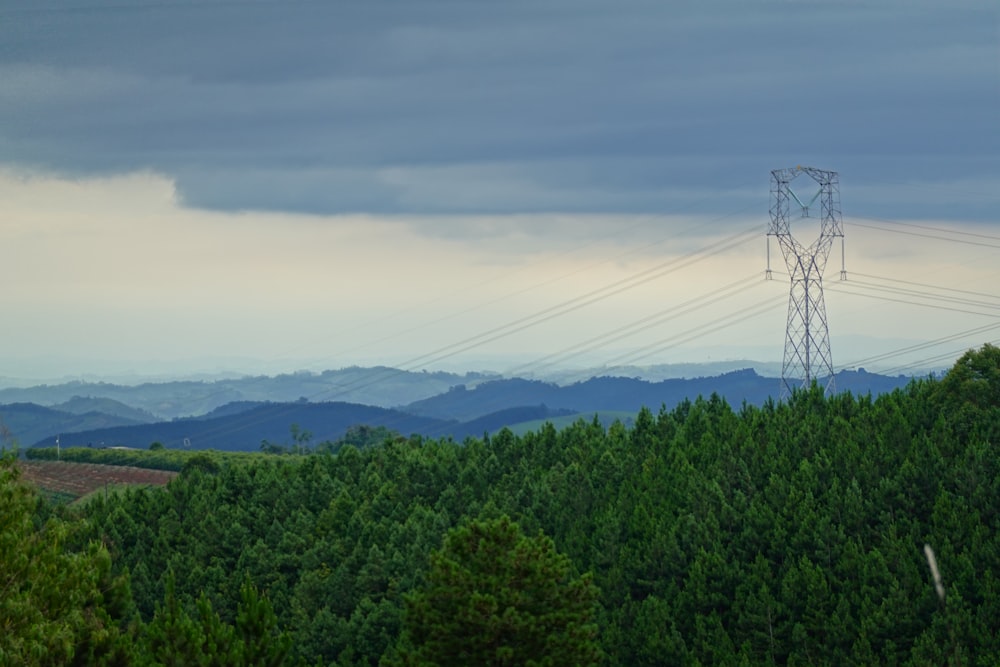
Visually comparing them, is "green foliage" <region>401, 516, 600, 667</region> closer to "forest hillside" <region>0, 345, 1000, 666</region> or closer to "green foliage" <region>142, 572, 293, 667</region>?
"forest hillside" <region>0, 345, 1000, 666</region>

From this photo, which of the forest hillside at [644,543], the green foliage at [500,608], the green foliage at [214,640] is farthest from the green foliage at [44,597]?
the green foliage at [500,608]

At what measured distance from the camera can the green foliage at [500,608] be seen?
64.4 metres

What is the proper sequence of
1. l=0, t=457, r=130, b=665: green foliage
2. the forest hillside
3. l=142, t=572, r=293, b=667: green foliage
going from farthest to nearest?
the forest hillside
l=142, t=572, r=293, b=667: green foliage
l=0, t=457, r=130, b=665: green foliage

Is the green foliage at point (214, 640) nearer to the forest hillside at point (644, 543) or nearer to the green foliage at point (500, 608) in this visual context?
the forest hillside at point (644, 543)

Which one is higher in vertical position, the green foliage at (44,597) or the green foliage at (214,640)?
the green foliage at (44,597)

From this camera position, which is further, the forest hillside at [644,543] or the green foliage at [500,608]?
the forest hillside at [644,543]

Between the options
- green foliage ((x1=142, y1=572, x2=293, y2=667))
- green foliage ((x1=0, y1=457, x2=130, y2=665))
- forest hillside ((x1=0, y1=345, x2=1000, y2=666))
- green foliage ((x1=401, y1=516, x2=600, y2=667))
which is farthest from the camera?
forest hillside ((x1=0, y1=345, x2=1000, y2=666))

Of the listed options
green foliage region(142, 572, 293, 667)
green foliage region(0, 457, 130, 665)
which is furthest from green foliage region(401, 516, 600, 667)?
green foliage region(0, 457, 130, 665)

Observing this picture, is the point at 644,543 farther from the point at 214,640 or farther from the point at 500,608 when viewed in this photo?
the point at 214,640

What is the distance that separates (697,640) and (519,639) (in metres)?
18.7

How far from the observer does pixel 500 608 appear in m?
65.1

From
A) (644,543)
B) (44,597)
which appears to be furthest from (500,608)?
(644,543)

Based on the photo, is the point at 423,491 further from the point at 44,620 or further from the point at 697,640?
the point at 44,620

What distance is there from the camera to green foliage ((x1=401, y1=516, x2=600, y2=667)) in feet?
211
